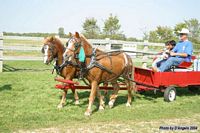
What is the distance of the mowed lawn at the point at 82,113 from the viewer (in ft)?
21.0

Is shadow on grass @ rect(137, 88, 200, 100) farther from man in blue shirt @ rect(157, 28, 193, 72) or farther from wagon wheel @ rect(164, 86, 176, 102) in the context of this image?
man in blue shirt @ rect(157, 28, 193, 72)

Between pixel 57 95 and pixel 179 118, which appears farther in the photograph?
pixel 57 95

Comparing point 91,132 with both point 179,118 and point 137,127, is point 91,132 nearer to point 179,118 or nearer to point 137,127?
point 137,127

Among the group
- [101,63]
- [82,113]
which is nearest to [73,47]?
[101,63]

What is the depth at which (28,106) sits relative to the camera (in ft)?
26.9

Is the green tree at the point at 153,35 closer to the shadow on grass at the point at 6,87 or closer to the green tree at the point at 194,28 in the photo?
the green tree at the point at 194,28

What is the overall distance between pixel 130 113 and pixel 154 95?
10.0 feet

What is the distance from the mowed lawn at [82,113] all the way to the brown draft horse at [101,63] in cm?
54

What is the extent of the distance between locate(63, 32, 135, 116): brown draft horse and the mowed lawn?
21.1 inches

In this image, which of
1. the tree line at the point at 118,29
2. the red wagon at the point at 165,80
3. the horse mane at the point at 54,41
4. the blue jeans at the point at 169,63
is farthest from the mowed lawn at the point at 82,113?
the tree line at the point at 118,29

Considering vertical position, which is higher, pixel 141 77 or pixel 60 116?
pixel 141 77

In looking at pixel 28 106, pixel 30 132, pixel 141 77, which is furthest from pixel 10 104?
pixel 141 77

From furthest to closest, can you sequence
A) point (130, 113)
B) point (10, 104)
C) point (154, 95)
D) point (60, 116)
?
1. point (154, 95)
2. point (10, 104)
3. point (130, 113)
4. point (60, 116)

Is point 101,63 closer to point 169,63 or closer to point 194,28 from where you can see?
point 169,63
